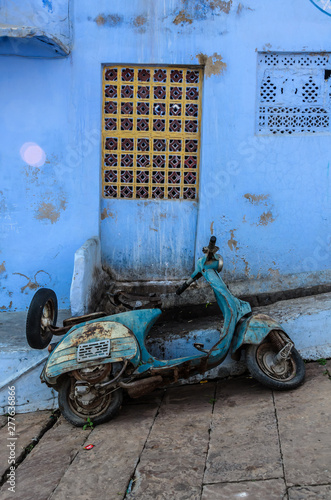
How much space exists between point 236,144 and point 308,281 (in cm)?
177

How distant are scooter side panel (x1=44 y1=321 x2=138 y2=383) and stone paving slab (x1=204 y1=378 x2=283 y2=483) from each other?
96 centimetres

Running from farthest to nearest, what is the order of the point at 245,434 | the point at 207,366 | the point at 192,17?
1. the point at 192,17
2. the point at 207,366
3. the point at 245,434

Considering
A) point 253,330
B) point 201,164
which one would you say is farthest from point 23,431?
point 201,164

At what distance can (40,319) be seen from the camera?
455cm

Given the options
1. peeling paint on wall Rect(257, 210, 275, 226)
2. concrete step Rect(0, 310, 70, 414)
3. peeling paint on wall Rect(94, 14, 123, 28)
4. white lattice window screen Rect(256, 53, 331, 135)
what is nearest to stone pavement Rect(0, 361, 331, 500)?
concrete step Rect(0, 310, 70, 414)

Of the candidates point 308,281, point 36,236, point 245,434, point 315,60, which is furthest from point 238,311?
point 315,60

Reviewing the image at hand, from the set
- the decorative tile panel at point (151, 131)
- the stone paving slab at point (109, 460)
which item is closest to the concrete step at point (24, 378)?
the stone paving slab at point (109, 460)

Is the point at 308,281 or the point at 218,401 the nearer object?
the point at 218,401

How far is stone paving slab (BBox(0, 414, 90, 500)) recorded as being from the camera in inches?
143

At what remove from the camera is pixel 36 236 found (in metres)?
6.08

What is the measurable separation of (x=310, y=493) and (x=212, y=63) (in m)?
4.43

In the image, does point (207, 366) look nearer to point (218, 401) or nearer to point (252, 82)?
point (218, 401)

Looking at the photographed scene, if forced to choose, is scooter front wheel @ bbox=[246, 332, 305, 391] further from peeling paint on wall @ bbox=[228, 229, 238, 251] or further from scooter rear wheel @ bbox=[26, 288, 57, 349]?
scooter rear wheel @ bbox=[26, 288, 57, 349]

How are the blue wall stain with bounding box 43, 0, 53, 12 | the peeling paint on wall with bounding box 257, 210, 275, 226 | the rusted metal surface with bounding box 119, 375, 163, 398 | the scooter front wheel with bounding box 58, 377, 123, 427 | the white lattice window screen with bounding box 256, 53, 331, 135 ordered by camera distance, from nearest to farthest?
the rusted metal surface with bounding box 119, 375, 163, 398, the scooter front wheel with bounding box 58, 377, 123, 427, the blue wall stain with bounding box 43, 0, 53, 12, the white lattice window screen with bounding box 256, 53, 331, 135, the peeling paint on wall with bounding box 257, 210, 275, 226
